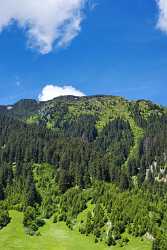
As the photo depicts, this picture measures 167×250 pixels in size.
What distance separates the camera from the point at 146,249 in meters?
198

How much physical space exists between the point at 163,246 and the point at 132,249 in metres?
12.4

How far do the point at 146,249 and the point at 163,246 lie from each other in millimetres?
6797

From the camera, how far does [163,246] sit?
19612 centimetres

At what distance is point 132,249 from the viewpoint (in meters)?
200

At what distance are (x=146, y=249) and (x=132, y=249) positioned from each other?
5635mm
